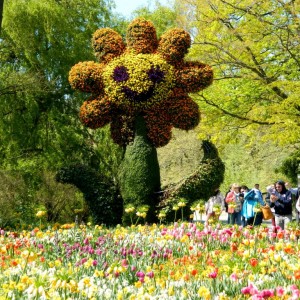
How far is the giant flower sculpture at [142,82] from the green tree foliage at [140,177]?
40cm

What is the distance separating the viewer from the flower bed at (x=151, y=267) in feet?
11.0

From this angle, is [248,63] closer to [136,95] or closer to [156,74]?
[156,74]

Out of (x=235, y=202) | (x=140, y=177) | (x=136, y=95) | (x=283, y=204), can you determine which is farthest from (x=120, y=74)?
(x=283, y=204)

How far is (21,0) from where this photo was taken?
14.7 m

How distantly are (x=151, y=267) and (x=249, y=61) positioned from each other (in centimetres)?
949

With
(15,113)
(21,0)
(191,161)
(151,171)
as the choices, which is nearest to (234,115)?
(191,161)

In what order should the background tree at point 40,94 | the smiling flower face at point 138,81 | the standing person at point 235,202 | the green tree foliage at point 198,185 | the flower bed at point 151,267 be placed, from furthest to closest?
the background tree at point 40,94
the standing person at point 235,202
the smiling flower face at point 138,81
the green tree foliage at point 198,185
the flower bed at point 151,267

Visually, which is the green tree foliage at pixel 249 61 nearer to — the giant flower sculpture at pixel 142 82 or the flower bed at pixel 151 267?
the giant flower sculpture at pixel 142 82

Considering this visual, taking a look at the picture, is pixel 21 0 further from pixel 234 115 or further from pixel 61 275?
pixel 61 275

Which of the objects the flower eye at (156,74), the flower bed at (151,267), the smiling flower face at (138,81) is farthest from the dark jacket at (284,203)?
the flower eye at (156,74)

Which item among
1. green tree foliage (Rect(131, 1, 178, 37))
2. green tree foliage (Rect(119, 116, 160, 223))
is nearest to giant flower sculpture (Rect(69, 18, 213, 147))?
green tree foliage (Rect(119, 116, 160, 223))

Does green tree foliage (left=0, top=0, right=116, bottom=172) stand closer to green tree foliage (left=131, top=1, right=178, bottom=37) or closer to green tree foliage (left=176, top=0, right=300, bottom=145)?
green tree foliage (left=176, top=0, right=300, bottom=145)

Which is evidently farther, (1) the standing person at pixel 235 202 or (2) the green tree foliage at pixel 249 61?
(2) the green tree foliage at pixel 249 61

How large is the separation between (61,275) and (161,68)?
7.62m
